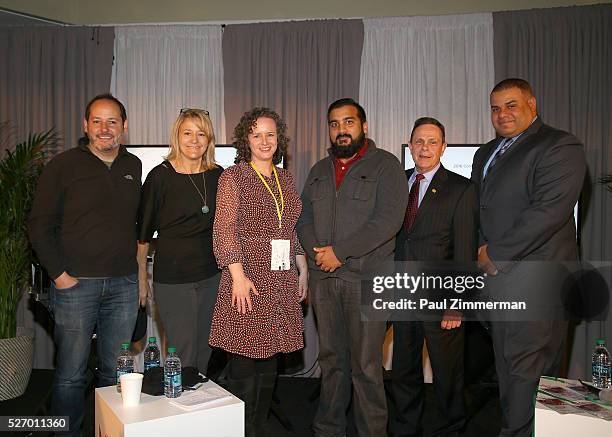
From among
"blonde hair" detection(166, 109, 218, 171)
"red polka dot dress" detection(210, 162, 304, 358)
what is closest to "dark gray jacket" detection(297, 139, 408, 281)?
"red polka dot dress" detection(210, 162, 304, 358)

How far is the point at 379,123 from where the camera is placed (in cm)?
473

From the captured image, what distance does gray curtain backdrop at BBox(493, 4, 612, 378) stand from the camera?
4.36m

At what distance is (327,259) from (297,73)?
7.52ft

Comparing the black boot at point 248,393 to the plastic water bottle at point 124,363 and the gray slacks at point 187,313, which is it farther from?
the plastic water bottle at point 124,363

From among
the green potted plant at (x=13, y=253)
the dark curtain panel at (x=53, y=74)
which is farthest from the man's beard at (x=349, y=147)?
the dark curtain panel at (x=53, y=74)

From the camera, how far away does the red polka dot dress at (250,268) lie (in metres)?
2.77

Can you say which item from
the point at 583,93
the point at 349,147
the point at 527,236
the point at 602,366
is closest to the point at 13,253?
the point at 349,147

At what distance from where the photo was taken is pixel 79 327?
2.88 meters

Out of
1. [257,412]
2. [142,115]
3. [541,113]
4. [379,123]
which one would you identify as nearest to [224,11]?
[142,115]

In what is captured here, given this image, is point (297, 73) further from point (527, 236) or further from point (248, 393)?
point (248, 393)

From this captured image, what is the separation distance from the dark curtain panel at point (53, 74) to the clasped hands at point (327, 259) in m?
2.91

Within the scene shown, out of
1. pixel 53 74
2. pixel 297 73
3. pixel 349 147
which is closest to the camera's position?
pixel 349 147

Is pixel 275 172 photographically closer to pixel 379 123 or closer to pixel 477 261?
pixel 477 261

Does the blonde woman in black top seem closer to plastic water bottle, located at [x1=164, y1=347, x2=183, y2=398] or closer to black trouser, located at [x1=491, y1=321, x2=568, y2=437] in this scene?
plastic water bottle, located at [x1=164, y1=347, x2=183, y2=398]
